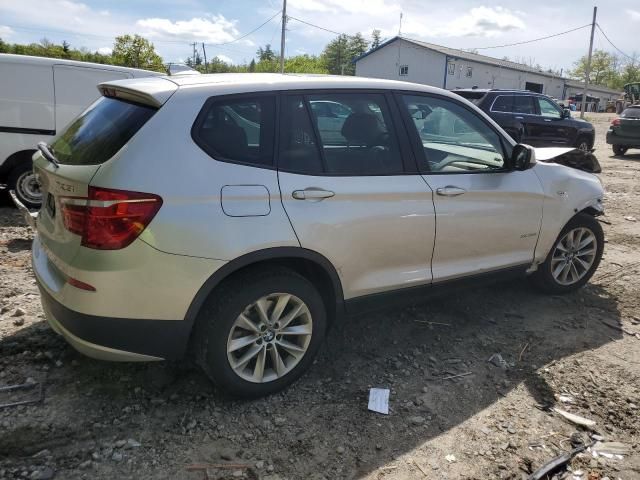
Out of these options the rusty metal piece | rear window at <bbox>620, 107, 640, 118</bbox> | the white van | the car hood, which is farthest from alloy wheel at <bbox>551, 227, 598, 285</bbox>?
rear window at <bbox>620, 107, 640, 118</bbox>

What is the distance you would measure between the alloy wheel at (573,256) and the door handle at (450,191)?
4.88ft

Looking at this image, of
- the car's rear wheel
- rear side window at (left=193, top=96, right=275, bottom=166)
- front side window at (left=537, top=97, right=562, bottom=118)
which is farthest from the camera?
the car's rear wheel

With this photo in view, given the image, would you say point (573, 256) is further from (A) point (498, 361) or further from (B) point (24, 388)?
(B) point (24, 388)

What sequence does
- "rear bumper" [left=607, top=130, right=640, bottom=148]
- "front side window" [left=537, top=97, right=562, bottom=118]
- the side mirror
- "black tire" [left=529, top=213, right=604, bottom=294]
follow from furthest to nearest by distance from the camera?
"rear bumper" [left=607, top=130, right=640, bottom=148] → "front side window" [left=537, top=97, right=562, bottom=118] → "black tire" [left=529, top=213, right=604, bottom=294] → the side mirror

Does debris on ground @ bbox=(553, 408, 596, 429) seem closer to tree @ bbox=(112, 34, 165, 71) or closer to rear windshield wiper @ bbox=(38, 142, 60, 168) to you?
rear windshield wiper @ bbox=(38, 142, 60, 168)

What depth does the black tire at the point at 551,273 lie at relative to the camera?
14.4 ft

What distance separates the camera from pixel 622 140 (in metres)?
15.3

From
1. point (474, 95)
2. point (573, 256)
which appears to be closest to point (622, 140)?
point (474, 95)

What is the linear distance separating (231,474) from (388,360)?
1406 millimetres

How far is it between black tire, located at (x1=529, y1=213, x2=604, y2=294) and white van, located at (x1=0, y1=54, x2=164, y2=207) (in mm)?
5157

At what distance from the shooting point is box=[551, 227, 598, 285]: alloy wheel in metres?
4.46

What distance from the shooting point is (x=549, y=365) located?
137 inches

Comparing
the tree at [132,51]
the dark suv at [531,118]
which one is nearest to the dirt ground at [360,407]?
the dark suv at [531,118]

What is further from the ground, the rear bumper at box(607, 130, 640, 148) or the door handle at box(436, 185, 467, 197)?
the rear bumper at box(607, 130, 640, 148)
